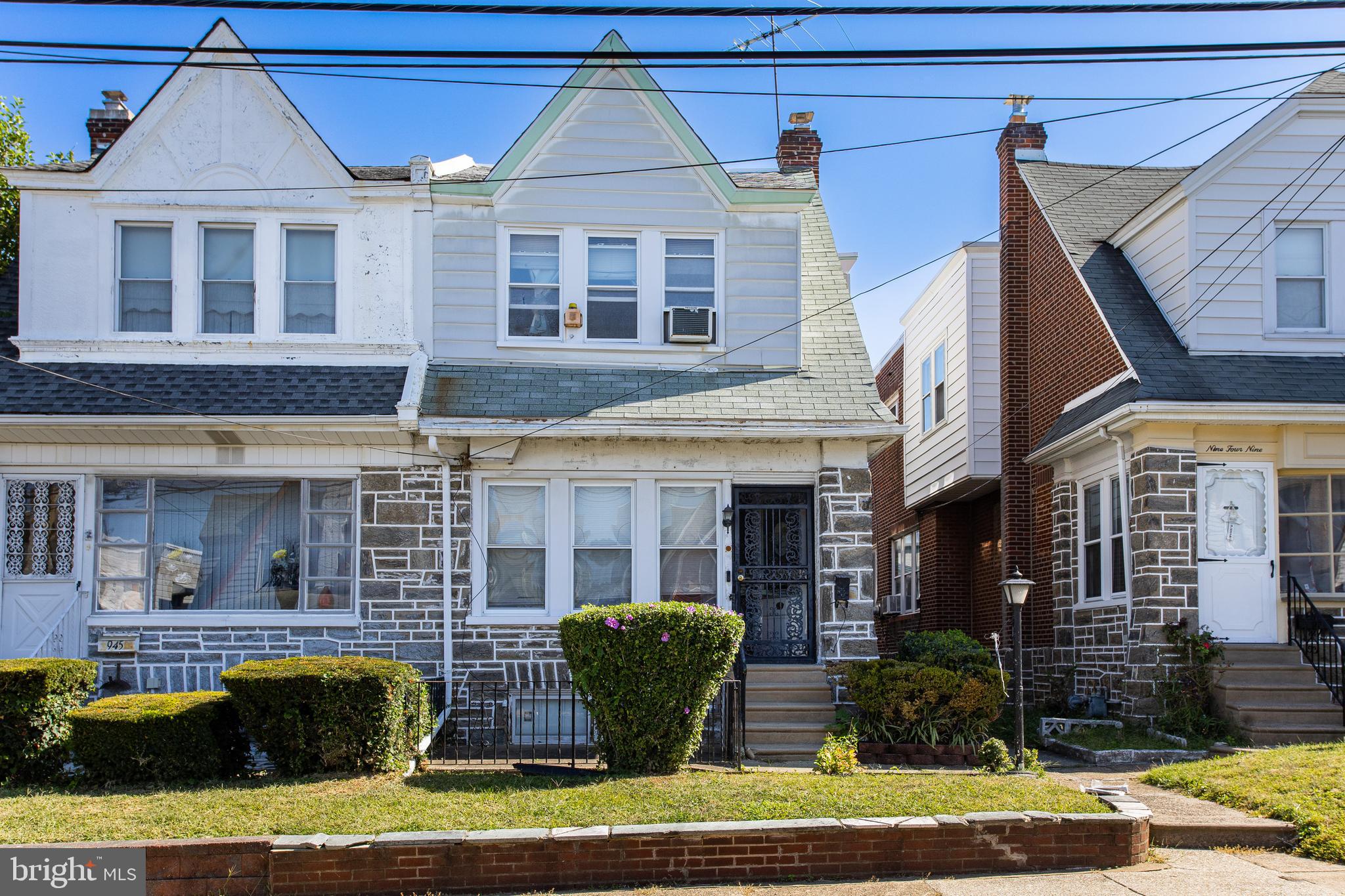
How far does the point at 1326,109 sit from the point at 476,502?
38.1ft

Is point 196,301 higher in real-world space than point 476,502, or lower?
higher

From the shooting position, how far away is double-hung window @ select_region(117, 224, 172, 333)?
48.3 ft

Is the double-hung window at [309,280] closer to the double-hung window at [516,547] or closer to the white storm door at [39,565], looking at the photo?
the double-hung window at [516,547]

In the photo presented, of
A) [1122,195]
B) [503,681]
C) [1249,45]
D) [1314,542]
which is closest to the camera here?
[1249,45]

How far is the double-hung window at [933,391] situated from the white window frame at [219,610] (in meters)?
10.7

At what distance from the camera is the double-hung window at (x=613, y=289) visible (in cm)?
1530

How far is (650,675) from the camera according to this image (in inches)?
406

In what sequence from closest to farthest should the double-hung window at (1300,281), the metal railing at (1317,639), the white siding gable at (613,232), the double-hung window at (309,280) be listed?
the metal railing at (1317,639) < the double-hung window at (309,280) < the white siding gable at (613,232) < the double-hung window at (1300,281)

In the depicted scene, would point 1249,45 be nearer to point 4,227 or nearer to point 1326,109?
point 1326,109

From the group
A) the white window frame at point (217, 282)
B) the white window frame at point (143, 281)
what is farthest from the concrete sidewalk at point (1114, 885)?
the white window frame at point (143, 281)

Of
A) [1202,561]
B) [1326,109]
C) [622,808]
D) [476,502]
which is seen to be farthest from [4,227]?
[1326,109]

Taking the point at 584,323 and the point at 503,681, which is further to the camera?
the point at 584,323

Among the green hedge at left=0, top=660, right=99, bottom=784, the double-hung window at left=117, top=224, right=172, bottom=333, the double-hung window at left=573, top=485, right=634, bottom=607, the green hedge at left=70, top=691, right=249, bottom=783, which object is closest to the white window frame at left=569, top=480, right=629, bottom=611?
the double-hung window at left=573, top=485, right=634, bottom=607

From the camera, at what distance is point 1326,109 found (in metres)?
15.2
